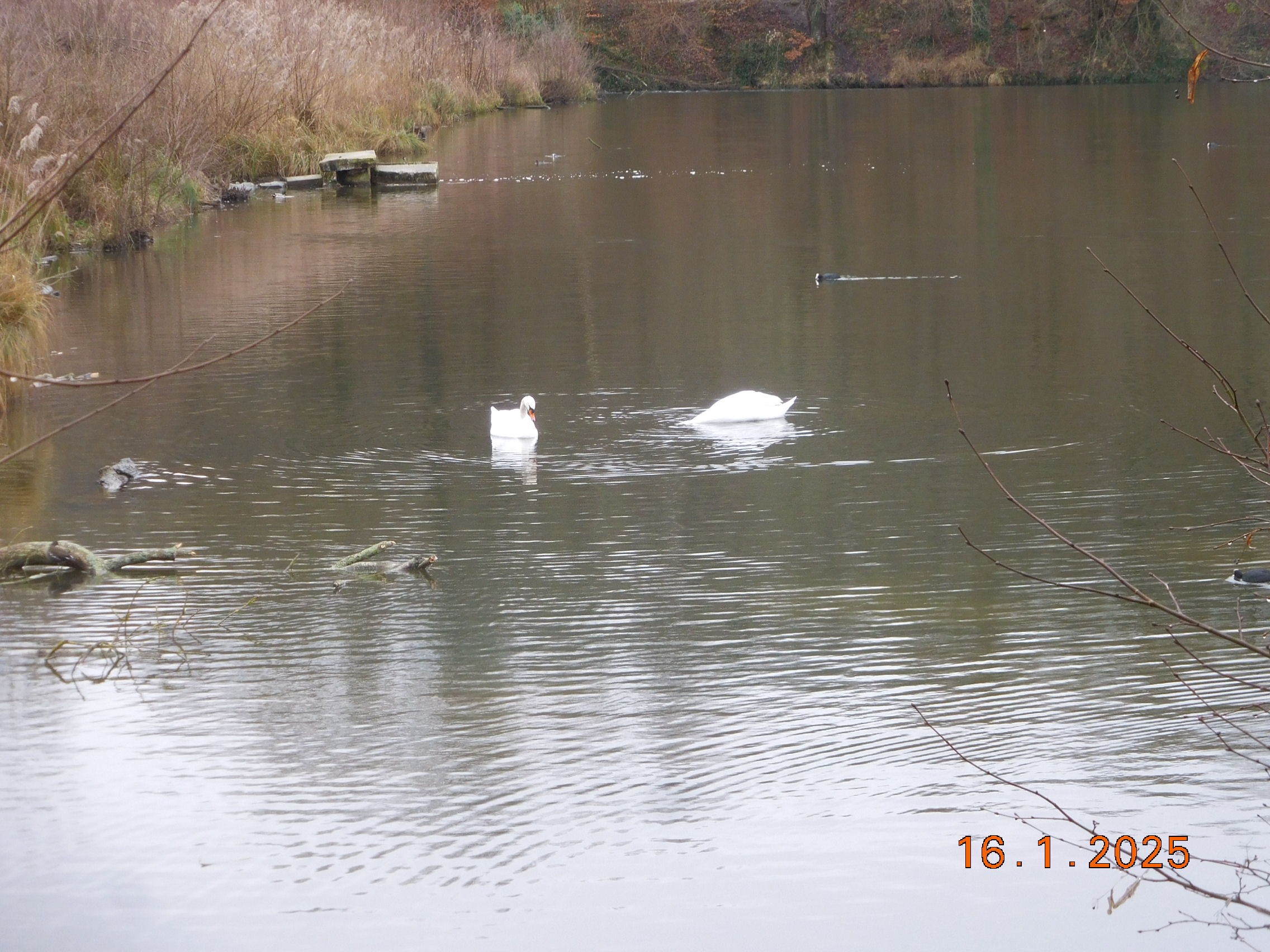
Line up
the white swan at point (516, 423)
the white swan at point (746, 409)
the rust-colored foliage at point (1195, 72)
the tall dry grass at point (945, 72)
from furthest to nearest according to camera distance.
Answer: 1. the tall dry grass at point (945, 72)
2. the white swan at point (746, 409)
3. the white swan at point (516, 423)
4. the rust-colored foliage at point (1195, 72)

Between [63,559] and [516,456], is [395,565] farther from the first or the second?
[516,456]

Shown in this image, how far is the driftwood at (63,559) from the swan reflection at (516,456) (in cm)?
202

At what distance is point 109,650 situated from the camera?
575 centimetres

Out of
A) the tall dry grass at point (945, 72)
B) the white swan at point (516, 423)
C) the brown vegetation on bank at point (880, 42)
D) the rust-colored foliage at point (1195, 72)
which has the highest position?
the brown vegetation on bank at point (880, 42)

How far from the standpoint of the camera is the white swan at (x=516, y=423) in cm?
856

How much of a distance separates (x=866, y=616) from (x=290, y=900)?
2.57 m

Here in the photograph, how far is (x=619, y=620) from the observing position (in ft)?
19.6

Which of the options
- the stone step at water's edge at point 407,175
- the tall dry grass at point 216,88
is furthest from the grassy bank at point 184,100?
the stone step at water's edge at point 407,175

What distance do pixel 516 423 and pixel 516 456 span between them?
204mm

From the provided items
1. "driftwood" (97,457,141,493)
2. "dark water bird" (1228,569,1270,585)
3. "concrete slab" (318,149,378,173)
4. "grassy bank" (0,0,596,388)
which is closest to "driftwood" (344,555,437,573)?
"driftwood" (97,457,141,493)

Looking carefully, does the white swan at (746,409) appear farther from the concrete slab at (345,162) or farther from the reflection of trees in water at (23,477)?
the concrete slab at (345,162)

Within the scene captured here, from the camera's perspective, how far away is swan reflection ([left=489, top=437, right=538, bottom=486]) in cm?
823

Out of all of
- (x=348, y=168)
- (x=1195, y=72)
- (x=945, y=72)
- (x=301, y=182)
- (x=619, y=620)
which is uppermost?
(x=945, y=72)
